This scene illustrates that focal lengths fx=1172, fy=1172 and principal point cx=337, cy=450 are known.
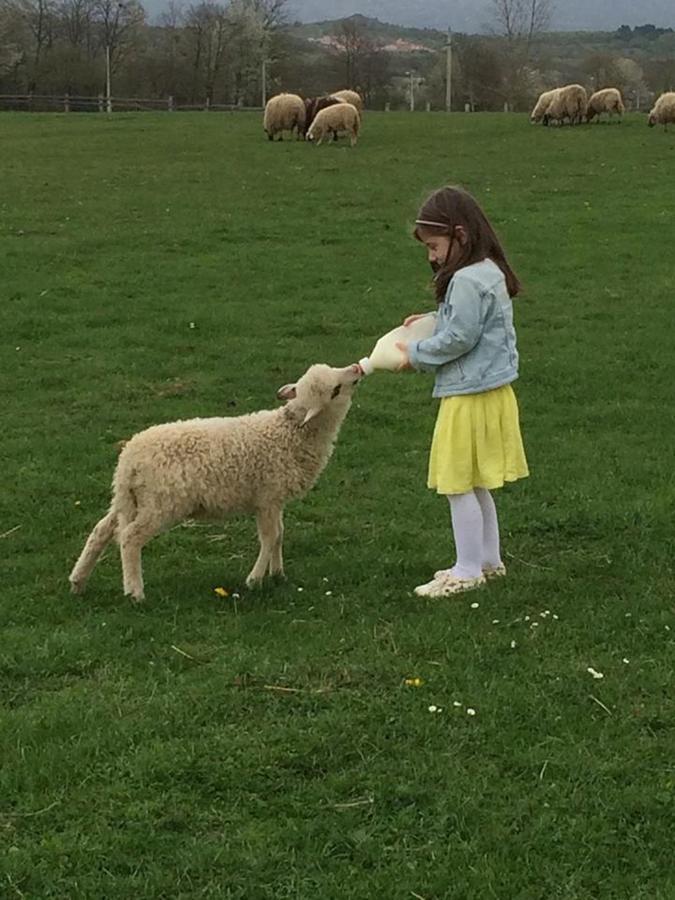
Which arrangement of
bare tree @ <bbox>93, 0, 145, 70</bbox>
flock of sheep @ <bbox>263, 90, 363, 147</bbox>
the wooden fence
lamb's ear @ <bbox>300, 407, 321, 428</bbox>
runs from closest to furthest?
lamb's ear @ <bbox>300, 407, 321, 428</bbox>
flock of sheep @ <bbox>263, 90, 363, 147</bbox>
the wooden fence
bare tree @ <bbox>93, 0, 145, 70</bbox>

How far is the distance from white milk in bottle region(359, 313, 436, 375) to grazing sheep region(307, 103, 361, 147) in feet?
93.9

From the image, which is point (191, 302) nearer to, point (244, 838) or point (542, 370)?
point (542, 370)

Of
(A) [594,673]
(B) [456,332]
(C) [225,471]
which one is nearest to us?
(A) [594,673]

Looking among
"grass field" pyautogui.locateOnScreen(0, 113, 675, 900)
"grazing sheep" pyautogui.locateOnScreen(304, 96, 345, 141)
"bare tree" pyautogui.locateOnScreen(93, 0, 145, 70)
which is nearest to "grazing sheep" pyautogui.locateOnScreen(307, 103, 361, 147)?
"grazing sheep" pyautogui.locateOnScreen(304, 96, 345, 141)

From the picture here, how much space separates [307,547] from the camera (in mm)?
7457

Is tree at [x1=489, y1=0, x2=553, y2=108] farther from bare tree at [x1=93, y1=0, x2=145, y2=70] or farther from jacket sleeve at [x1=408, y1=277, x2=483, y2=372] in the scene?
jacket sleeve at [x1=408, y1=277, x2=483, y2=372]

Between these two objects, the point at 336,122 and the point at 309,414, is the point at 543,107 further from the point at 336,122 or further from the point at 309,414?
the point at 309,414

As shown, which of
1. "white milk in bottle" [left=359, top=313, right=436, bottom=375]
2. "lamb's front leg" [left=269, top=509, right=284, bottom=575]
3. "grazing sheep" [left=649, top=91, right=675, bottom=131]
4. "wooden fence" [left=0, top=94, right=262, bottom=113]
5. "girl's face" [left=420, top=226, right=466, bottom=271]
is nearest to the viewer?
"girl's face" [left=420, top=226, right=466, bottom=271]

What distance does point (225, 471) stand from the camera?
648cm

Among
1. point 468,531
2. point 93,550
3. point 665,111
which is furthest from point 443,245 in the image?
point 665,111

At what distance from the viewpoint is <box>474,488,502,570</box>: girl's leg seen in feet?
22.0

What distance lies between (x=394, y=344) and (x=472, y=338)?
1.54ft

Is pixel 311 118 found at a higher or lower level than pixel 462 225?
higher

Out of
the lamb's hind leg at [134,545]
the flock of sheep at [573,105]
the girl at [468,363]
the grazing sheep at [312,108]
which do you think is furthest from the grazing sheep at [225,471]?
the flock of sheep at [573,105]
